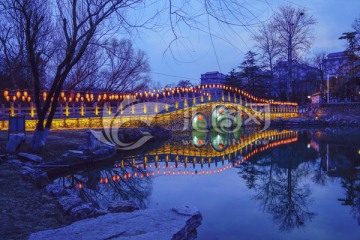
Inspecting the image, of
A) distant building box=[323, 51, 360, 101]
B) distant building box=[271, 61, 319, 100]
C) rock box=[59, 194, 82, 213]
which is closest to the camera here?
rock box=[59, 194, 82, 213]

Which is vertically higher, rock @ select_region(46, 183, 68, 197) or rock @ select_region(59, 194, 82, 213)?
rock @ select_region(59, 194, 82, 213)

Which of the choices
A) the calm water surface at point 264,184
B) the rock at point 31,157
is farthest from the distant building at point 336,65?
the rock at point 31,157

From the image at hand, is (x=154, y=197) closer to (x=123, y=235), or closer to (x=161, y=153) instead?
(x=123, y=235)

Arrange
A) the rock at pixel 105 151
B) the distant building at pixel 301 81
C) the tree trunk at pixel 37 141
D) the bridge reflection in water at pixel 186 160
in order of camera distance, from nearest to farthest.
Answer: the tree trunk at pixel 37 141, the bridge reflection in water at pixel 186 160, the rock at pixel 105 151, the distant building at pixel 301 81

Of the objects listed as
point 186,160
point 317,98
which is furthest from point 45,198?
point 317,98

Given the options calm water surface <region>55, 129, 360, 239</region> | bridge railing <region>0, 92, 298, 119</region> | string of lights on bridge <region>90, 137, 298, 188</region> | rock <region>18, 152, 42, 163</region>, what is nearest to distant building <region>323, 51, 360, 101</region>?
bridge railing <region>0, 92, 298, 119</region>

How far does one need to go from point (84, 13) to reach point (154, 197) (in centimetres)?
701

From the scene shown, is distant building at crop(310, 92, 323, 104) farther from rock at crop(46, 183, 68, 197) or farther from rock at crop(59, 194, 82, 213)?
rock at crop(59, 194, 82, 213)

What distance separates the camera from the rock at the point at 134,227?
12.9 ft

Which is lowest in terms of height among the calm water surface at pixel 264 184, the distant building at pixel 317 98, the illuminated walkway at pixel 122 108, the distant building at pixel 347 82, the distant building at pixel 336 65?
the calm water surface at pixel 264 184

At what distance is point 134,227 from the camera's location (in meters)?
4.22

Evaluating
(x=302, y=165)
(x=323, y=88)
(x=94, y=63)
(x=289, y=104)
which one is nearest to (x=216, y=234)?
(x=302, y=165)

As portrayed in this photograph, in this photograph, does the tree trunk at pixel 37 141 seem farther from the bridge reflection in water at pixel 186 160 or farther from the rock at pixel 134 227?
the rock at pixel 134 227

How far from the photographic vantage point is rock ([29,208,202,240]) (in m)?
3.93
